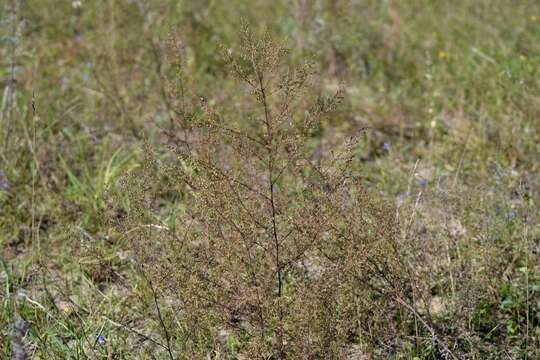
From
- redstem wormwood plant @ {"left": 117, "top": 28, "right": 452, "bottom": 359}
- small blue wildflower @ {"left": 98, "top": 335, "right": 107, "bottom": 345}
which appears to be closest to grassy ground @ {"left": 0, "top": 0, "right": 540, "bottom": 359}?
small blue wildflower @ {"left": 98, "top": 335, "right": 107, "bottom": 345}

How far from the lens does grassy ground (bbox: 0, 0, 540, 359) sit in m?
2.99

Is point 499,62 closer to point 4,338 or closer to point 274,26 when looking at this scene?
point 274,26

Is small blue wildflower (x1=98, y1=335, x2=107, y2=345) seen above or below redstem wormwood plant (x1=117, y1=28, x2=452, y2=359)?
below

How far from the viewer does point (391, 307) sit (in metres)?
2.95

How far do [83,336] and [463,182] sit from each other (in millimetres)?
2022

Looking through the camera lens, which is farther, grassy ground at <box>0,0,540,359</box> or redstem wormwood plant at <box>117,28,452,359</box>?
grassy ground at <box>0,0,540,359</box>

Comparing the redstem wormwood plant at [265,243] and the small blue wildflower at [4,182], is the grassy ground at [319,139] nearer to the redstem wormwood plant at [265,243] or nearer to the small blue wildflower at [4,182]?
the small blue wildflower at [4,182]

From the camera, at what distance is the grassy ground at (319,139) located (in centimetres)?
299

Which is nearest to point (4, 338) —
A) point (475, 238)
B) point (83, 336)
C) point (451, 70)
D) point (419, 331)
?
point (83, 336)

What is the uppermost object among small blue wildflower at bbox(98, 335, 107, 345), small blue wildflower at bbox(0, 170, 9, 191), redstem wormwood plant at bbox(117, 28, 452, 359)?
redstem wormwood plant at bbox(117, 28, 452, 359)

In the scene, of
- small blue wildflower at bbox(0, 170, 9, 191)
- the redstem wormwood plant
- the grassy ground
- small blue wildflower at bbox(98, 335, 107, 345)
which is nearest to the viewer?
the redstem wormwood plant

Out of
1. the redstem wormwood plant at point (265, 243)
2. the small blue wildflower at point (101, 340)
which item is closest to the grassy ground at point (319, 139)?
the small blue wildflower at point (101, 340)

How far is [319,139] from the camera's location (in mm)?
4570

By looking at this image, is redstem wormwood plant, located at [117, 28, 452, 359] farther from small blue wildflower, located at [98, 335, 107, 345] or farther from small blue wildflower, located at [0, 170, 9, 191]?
small blue wildflower, located at [0, 170, 9, 191]
